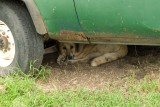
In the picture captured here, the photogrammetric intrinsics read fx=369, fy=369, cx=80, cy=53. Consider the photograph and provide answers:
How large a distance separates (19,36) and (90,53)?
1.16 m

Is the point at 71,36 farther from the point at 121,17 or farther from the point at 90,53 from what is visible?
the point at 90,53

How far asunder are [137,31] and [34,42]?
1.23 meters

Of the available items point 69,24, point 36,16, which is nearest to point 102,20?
point 69,24

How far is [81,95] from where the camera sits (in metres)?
3.84

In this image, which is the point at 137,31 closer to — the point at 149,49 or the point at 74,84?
the point at 74,84

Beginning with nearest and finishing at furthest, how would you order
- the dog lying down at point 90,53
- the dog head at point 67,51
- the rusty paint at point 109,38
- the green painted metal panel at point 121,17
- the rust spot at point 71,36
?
the green painted metal panel at point 121,17 → the rusty paint at point 109,38 → the rust spot at point 71,36 → the dog lying down at point 90,53 → the dog head at point 67,51

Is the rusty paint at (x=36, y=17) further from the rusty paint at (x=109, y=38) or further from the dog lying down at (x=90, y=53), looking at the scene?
the dog lying down at (x=90, y=53)

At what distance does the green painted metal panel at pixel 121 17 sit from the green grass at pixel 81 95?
613mm

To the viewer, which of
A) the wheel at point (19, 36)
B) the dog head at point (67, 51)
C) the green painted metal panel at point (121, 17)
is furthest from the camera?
the dog head at point (67, 51)

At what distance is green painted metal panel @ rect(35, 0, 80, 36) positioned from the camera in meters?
3.70

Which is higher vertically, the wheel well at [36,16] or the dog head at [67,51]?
the wheel well at [36,16]

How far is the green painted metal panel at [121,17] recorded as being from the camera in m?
3.37

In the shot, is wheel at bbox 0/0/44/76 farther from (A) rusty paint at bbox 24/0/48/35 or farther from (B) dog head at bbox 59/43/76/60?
(B) dog head at bbox 59/43/76/60

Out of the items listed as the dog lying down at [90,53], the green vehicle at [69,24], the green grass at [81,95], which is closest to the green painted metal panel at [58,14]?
the green vehicle at [69,24]
